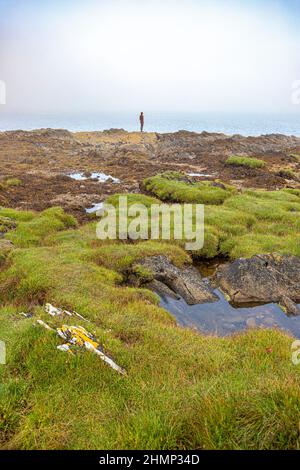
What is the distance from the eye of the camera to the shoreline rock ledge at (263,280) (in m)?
15.8

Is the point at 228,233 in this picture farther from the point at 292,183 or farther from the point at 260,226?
the point at 292,183

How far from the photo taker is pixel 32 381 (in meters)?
7.79

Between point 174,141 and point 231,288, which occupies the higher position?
point 174,141

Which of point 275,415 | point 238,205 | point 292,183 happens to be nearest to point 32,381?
point 275,415

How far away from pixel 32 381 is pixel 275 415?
5168mm

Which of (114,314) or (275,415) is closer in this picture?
(275,415)

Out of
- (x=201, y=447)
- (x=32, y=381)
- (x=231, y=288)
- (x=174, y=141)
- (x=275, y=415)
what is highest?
(x=174, y=141)

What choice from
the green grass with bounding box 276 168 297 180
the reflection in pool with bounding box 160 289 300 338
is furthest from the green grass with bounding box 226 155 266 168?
the reflection in pool with bounding box 160 289 300 338

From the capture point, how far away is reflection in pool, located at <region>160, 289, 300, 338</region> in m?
13.7

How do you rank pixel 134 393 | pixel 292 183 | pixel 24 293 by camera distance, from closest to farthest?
pixel 134 393
pixel 24 293
pixel 292 183

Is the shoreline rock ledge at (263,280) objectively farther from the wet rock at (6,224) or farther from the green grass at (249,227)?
the wet rock at (6,224)

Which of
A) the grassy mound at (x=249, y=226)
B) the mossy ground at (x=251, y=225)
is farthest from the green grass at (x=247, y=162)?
the grassy mound at (x=249, y=226)

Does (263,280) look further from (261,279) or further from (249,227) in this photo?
(249,227)

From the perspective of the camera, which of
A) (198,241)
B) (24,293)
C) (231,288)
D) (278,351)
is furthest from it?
(198,241)
